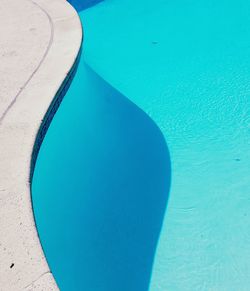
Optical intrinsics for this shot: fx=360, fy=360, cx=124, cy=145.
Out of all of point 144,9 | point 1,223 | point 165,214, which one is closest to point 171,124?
point 165,214

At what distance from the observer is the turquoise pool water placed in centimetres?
306

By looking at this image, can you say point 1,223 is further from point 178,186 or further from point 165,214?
point 178,186

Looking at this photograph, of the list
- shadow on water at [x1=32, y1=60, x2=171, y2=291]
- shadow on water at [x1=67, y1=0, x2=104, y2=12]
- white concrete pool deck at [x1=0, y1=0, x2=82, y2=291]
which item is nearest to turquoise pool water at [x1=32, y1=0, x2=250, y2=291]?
shadow on water at [x1=32, y1=60, x2=171, y2=291]

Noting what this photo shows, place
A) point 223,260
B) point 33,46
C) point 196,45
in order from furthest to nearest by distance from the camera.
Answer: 1. point 196,45
2. point 33,46
3. point 223,260

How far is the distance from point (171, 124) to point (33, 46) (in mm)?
2008

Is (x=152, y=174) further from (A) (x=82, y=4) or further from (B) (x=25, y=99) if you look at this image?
(A) (x=82, y=4)

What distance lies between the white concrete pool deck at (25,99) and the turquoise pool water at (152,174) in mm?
310

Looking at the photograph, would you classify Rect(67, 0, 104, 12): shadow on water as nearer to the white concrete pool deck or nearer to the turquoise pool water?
the white concrete pool deck

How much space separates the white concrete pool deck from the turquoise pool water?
1.02 feet

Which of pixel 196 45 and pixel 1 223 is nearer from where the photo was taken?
pixel 1 223

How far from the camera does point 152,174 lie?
4.03 meters

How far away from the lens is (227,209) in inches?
140

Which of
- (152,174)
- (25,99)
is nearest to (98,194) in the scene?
(152,174)

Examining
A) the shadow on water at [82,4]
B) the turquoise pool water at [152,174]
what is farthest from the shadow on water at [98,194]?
the shadow on water at [82,4]
